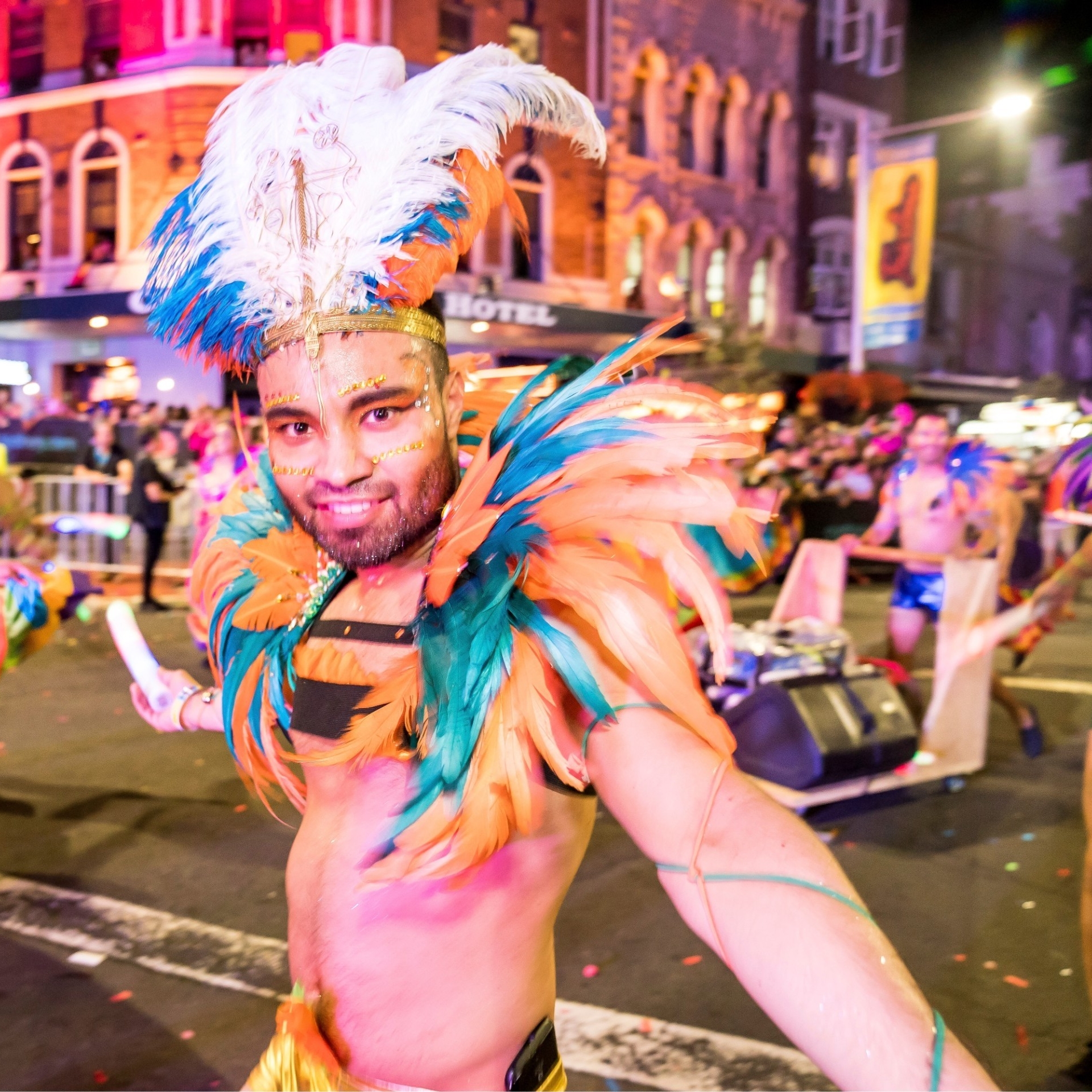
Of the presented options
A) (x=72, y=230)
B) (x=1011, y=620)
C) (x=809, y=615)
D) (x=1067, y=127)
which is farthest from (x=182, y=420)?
(x=1067, y=127)

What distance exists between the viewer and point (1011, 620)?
497 cm

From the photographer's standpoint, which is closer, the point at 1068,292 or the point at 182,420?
the point at 182,420

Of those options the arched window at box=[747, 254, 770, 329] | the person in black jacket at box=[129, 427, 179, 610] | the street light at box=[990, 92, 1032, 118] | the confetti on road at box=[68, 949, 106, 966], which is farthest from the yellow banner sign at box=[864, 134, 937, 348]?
the confetti on road at box=[68, 949, 106, 966]

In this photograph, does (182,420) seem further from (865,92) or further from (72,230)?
(865,92)

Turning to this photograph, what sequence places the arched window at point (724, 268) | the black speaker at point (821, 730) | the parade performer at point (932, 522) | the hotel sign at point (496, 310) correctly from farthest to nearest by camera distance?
the arched window at point (724, 268) < the hotel sign at point (496, 310) < the parade performer at point (932, 522) < the black speaker at point (821, 730)

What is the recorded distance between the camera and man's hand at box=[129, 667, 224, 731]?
81.2 inches

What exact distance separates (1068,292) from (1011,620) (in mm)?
34052

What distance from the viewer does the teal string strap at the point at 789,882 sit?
101cm

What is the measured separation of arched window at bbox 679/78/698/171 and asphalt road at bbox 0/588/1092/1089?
18437mm

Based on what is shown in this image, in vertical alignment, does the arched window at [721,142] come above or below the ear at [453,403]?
above

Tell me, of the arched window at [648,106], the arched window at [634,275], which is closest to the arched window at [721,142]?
the arched window at [648,106]

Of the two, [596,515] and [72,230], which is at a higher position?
[72,230]

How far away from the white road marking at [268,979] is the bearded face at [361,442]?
83.1 inches

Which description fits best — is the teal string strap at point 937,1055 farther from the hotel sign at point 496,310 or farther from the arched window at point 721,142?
the arched window at point 721,142
